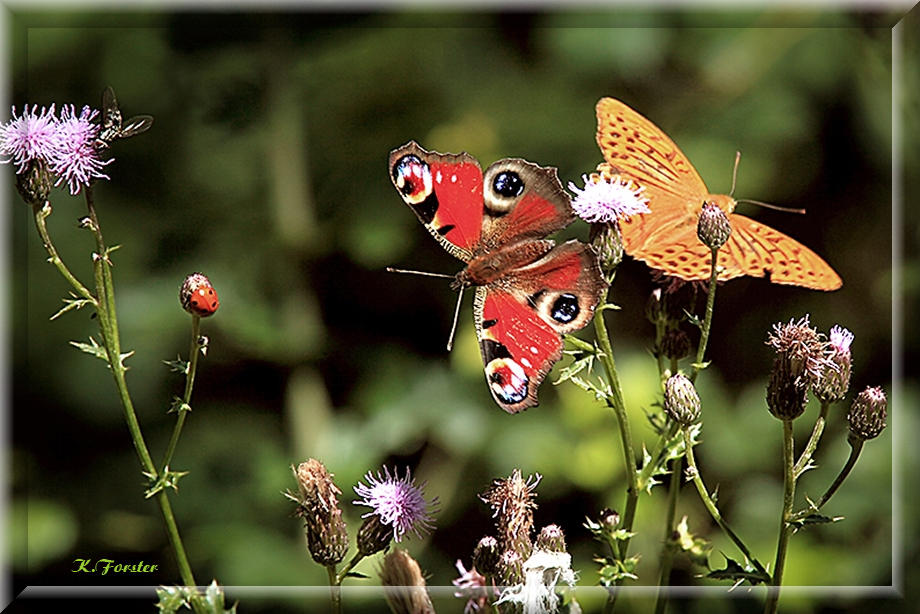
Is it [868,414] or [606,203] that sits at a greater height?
[606,203]

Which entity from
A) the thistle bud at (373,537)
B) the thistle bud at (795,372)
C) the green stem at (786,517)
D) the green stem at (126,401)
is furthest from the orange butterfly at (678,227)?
the green stem at (126,401)

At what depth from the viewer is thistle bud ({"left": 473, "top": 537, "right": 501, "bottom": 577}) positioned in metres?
1.35

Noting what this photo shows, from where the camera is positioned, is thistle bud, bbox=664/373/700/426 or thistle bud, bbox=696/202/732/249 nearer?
thistle bud, bbox=664/373/700/426

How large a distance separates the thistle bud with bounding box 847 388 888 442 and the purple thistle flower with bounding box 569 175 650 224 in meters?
0.44

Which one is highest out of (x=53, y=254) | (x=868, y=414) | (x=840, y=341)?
(x=53, y=254)

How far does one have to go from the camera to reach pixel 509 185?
5.48 feet

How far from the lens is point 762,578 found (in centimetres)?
138

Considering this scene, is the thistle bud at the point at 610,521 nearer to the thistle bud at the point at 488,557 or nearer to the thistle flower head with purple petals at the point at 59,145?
the thistle bud at the point at 488,557

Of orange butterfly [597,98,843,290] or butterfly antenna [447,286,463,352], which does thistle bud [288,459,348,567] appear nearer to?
butterfly antenna [447,286,463,352]

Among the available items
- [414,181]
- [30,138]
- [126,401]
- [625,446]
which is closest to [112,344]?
[126,401]

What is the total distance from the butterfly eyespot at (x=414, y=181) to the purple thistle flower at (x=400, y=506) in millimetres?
485

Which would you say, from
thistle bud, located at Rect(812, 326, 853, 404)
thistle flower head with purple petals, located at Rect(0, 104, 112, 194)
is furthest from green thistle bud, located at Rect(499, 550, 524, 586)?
thistle flower head with purple petals, located at Rect(0, 104, 112, 194)

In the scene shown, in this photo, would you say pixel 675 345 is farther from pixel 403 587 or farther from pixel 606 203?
pixel 403 587

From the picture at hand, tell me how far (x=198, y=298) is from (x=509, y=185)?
21.5 inches
